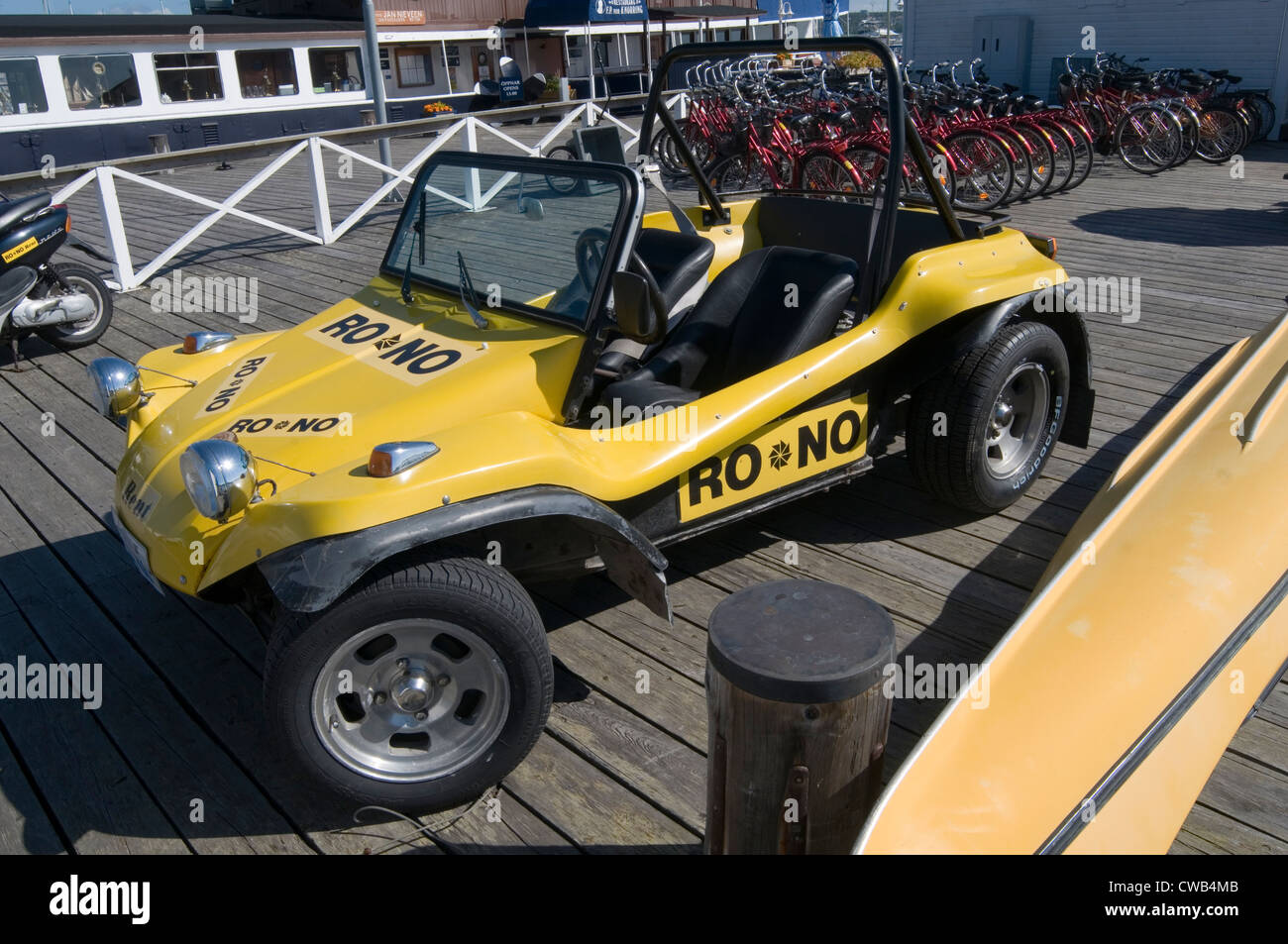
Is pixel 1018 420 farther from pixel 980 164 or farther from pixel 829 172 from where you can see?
pixel 980 164

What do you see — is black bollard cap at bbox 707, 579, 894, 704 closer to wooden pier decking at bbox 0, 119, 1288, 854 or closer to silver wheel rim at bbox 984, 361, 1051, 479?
wooden pier decking at bbox 0, 119, 1288, 854

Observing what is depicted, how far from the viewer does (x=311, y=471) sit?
2.80 metres

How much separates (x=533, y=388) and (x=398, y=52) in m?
26.4

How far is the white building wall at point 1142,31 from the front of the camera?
14.5 metres

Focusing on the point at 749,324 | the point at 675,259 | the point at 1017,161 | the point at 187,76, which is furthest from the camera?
the point at 187,76

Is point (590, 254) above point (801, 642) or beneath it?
above

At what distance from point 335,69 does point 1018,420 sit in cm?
2249

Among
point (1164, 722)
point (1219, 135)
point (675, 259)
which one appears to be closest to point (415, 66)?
point (1219, 135)

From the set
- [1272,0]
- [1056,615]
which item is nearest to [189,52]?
[1272,0]

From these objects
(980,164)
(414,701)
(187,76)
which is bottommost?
(414,701)

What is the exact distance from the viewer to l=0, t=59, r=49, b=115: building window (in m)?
17.0

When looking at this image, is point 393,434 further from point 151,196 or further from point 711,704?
point 151,196

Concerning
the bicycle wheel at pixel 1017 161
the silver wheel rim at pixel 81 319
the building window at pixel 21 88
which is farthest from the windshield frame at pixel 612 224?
the building window at pixel 21 88

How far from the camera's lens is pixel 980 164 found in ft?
32.7
